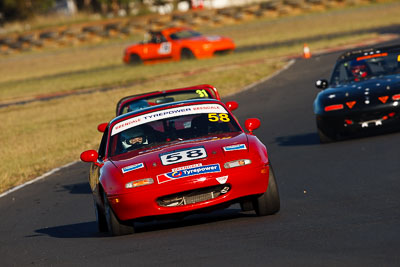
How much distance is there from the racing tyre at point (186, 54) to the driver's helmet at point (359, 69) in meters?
21.7

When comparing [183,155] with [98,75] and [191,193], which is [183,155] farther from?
[98,75]

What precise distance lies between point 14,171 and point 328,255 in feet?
35.4

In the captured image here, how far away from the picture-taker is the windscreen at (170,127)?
9.34 meters

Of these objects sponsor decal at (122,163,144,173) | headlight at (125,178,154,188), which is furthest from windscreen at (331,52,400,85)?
headlight at (125,178,154,188)

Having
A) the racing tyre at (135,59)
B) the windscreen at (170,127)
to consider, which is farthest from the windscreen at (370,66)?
the racing tyre at (135,59)

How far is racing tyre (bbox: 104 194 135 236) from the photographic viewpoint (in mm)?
8477

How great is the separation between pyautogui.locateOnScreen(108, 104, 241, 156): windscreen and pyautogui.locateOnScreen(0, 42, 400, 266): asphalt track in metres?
0.84

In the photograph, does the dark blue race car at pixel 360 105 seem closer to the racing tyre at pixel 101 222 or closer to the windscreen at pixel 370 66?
the windscreen at pixel 370 66

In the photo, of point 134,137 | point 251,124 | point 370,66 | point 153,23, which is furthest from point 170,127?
point 153,23

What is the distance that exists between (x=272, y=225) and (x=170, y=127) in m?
1.98

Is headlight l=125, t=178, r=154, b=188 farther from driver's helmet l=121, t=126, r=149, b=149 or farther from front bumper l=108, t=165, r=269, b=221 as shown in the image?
driver's helmet l=121, t=126, r=149, b=149

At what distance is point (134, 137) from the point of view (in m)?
9.46

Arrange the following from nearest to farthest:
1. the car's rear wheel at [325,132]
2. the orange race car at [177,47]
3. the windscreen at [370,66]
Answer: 1. the car's rear wheel at [325,132]
2. the windscreen at [370,66]
3. the orange race car at [177,47]

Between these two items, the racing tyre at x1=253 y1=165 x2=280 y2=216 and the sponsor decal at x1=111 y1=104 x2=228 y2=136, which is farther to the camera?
the sponsor decal at x1=111 y1=104 x2=228 y2=136
